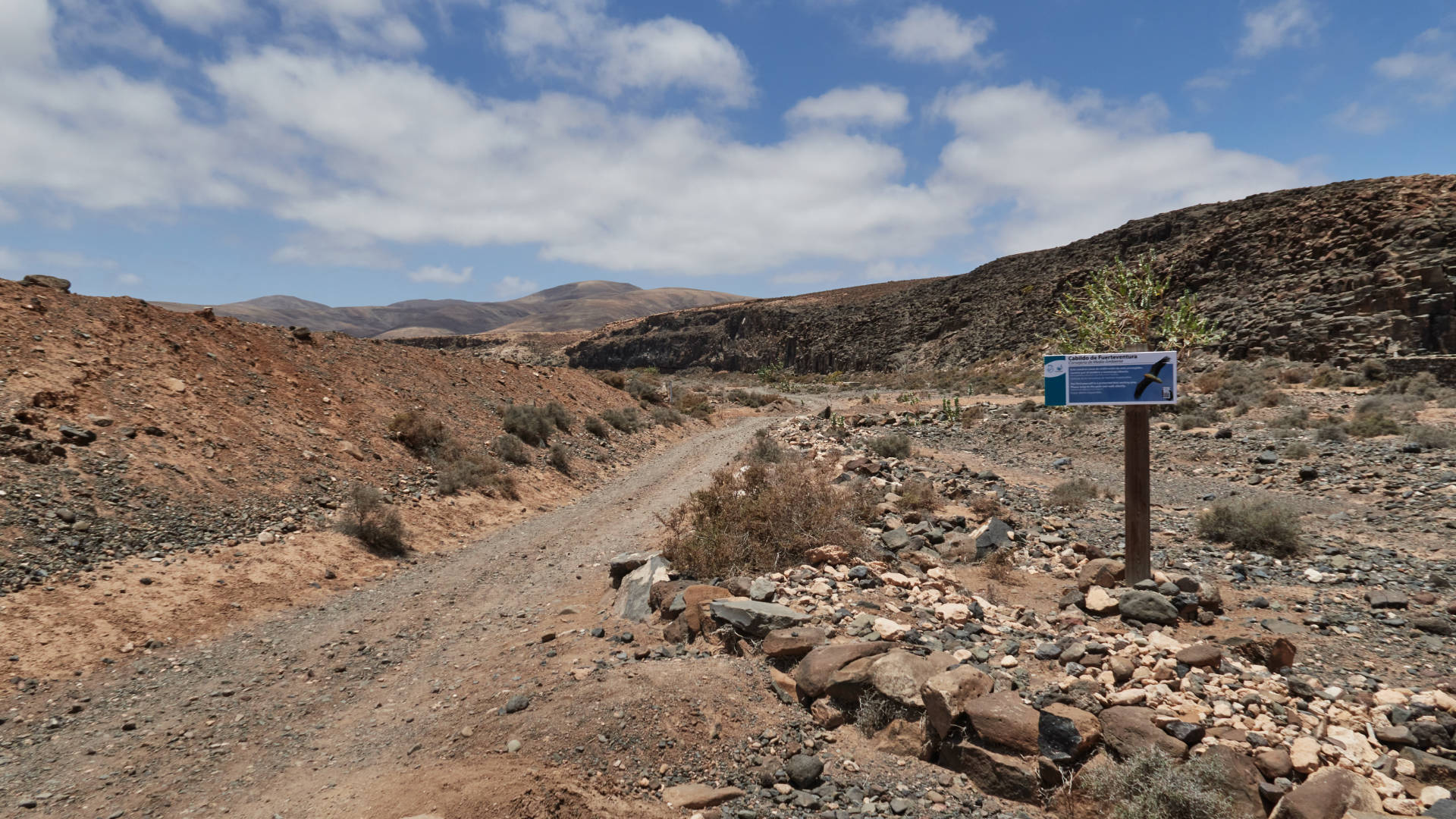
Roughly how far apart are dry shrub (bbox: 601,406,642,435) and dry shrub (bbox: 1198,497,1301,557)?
16.3m

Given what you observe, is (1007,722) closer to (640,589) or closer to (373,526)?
(640,589)

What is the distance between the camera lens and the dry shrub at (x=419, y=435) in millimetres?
13836

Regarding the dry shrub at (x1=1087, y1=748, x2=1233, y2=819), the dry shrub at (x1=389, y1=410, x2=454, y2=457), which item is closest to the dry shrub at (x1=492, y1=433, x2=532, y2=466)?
the dry shrub at (x1=389, y1=410, x2=454, y2=457)

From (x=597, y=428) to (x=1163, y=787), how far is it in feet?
58.6

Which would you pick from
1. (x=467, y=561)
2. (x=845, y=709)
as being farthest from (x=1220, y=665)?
(x=467, y=561)

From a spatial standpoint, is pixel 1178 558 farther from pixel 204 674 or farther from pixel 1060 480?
pixel 204 674

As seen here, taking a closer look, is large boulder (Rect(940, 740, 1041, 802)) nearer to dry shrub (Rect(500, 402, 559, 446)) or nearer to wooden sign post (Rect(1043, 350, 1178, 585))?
wooden sign post (Rect(1043, 350, 1178, 585))

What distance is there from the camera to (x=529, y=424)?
17.0m

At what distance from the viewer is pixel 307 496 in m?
10.4

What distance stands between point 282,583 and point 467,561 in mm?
2344

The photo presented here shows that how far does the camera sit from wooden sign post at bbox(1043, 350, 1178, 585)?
596cm

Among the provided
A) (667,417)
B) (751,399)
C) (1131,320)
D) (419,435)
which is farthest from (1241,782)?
(751,399)

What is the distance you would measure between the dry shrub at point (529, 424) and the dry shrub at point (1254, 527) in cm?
1431

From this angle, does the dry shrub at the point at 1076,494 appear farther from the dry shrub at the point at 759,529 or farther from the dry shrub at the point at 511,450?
the dry shrub at the point at 511,450
